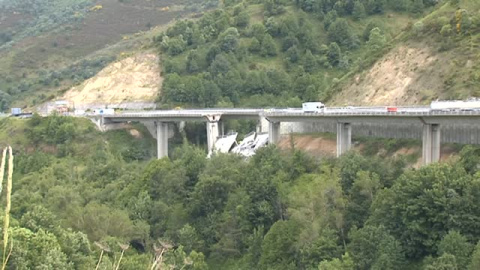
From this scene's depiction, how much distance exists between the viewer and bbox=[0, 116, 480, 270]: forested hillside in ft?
115

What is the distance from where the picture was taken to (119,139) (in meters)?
97.9

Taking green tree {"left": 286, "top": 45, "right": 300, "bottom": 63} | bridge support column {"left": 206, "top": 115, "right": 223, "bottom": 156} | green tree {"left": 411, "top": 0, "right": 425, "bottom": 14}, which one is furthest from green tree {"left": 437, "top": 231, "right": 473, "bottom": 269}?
green tree {"left": 411, "top": 0, "right": 425, "bottom": 14}

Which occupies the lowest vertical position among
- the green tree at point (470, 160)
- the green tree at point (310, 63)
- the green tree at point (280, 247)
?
the green tree at point (280, 247)

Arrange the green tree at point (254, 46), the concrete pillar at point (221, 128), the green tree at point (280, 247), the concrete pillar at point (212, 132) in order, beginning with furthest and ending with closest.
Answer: the green tree at point (254, 46), the concrete pillar at point (221, 128), the concrete pillar at point (212, 132), the green tree at point (280, 247)

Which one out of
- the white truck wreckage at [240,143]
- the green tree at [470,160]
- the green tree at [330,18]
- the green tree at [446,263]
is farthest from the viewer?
the green tree at [330,18]

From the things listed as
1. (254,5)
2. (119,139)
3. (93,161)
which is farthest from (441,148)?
(254,5)

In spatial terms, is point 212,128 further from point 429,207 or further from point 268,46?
point 429,207

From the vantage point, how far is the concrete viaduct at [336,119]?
158 ft

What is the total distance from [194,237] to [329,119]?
2048 centimetres

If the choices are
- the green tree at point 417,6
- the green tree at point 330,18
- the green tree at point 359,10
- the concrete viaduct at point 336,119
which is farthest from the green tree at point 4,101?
the green tree at point 417,6

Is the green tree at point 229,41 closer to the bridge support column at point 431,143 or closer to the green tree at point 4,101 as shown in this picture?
the bridge support column at point 431,143

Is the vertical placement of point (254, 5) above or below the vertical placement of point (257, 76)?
above

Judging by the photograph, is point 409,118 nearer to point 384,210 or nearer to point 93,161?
point 384,210

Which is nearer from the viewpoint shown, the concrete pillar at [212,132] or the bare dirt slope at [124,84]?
the concrete pillar at [212,132]
